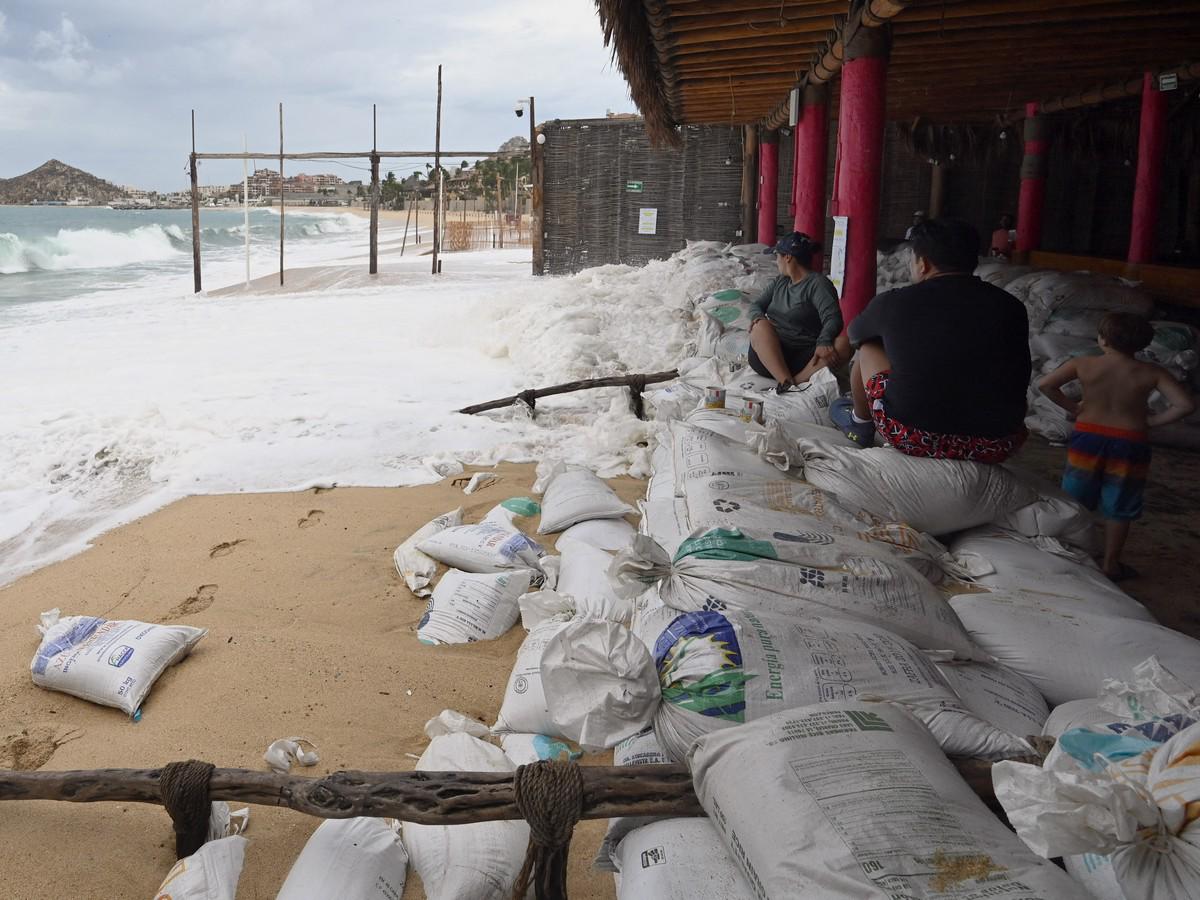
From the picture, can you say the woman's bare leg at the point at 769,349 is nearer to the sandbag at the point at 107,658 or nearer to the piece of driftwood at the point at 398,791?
the sandbag at the point at 107,658

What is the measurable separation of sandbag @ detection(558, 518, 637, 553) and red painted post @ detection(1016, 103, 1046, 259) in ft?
23.7

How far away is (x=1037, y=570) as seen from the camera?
233 centimetres

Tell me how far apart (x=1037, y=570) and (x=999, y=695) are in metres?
0.63

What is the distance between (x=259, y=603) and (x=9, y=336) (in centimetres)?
1035

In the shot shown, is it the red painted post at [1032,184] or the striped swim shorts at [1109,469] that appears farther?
the red painted post at [1032,184]

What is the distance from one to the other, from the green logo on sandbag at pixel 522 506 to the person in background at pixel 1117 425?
1.94 meters

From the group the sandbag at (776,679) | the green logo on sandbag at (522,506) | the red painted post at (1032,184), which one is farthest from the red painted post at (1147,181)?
the sandbag at (776,679)

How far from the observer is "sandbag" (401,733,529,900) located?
156 centimetres

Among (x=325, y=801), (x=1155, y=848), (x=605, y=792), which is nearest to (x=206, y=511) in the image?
(x=325, y=801)

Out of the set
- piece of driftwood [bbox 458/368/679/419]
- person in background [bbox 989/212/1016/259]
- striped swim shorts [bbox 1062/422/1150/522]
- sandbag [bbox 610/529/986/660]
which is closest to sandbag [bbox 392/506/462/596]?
sandbag [bbox 610/529/986/660]

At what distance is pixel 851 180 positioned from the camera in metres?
4.58

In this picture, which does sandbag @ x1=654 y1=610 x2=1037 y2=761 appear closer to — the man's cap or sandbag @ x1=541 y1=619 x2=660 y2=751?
sandbag @ x1=541 y1=619 x2=660 y2=751

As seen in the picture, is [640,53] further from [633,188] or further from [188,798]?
[633,188]

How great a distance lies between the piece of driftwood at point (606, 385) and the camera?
17.2ft
